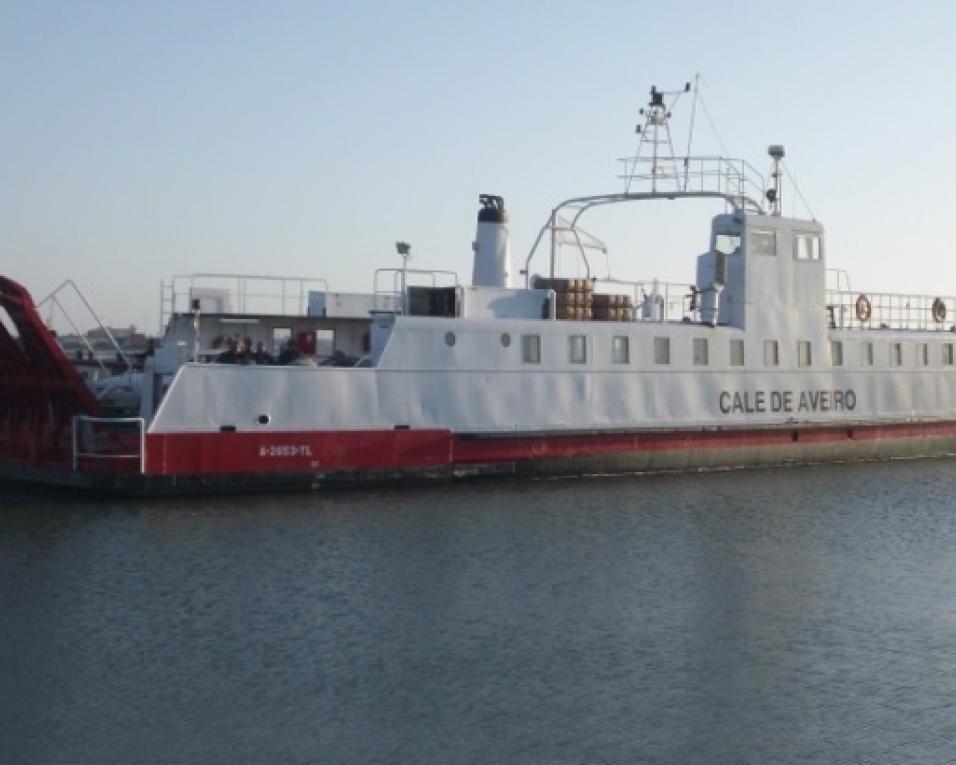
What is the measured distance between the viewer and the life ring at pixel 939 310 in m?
32.7

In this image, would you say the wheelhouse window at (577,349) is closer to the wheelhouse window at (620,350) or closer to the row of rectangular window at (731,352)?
the row of rectangular window at (731,352)

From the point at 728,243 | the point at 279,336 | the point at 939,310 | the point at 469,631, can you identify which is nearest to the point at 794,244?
the point at 728,243

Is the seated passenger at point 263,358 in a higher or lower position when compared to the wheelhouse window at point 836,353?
lower

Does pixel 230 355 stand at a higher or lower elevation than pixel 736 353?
lower

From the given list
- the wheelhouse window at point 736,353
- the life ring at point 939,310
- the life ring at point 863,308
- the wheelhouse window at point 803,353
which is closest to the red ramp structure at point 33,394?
the wheelhouse window at point 736,353

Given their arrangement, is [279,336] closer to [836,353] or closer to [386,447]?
[386,447]

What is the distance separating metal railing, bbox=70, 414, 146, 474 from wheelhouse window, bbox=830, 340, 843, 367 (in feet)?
52.5

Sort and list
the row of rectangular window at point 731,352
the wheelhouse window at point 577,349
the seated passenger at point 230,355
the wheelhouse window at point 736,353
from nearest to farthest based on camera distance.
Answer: the seated passenger at point 230,355 < the row of rectangular window at point 731,352 < the wheelhouse window at point 577,349 < the wheelhouse window at point 736,353

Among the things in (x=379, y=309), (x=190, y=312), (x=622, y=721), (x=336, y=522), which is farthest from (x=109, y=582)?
(x=379, y=309)

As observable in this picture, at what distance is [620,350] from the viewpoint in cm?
2581

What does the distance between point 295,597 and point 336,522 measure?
479cm

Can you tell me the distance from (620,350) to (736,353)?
317 centimetres

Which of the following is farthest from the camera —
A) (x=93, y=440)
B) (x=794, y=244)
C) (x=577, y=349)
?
(x=794, y=244)

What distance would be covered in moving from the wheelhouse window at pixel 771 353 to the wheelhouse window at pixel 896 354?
4.05 meters
